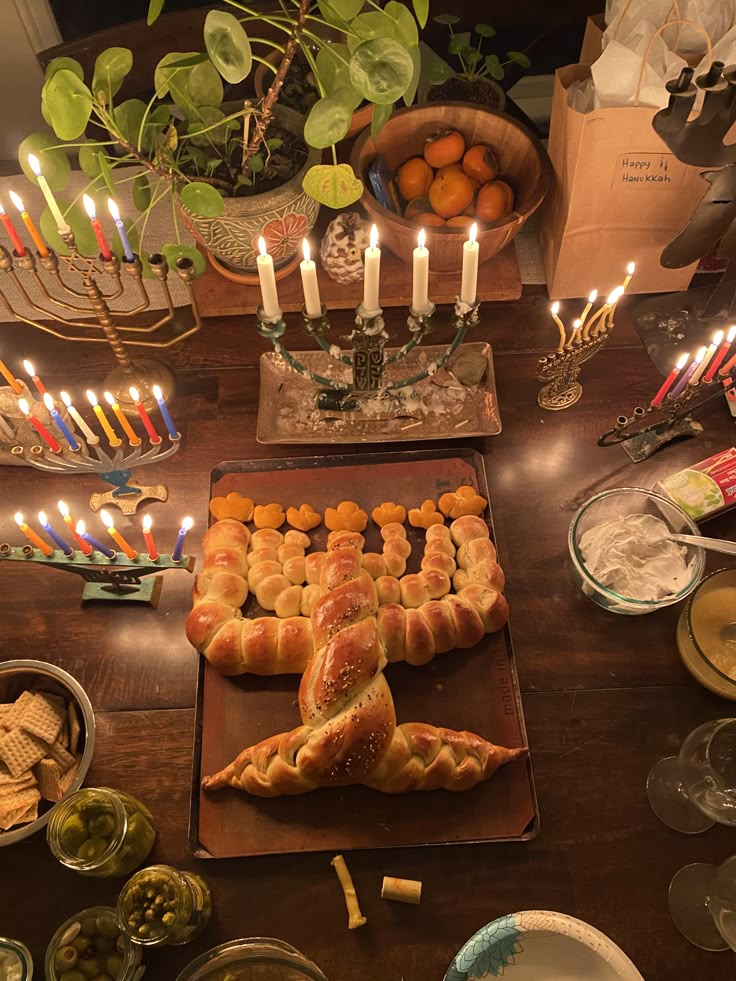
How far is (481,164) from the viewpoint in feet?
6.26

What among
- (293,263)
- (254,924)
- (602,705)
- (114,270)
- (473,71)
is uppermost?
(473,71)

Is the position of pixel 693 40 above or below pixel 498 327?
above

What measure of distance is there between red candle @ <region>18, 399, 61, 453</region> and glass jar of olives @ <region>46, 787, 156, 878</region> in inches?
31.1

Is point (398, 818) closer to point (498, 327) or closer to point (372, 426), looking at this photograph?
point (372, 426)

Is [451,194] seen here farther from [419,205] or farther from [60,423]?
[60,423]

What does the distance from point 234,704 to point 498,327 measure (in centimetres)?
118

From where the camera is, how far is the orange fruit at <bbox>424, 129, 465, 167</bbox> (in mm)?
1904

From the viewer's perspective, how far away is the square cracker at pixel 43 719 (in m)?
1.40

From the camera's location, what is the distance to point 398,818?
143cm

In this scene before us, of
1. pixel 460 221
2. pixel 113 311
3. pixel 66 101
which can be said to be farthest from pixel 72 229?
pixel 460 221

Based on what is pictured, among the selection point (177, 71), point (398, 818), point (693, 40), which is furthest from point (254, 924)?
point (693, 40)

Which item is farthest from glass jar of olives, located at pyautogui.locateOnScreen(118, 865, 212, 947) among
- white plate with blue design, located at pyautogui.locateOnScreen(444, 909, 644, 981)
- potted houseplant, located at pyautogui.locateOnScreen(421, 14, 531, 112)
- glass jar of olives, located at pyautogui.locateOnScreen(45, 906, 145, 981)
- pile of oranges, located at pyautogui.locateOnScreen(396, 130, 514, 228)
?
potted houseplant, located at pyautogui.locateOnScreen(421, 14, 531, 112)

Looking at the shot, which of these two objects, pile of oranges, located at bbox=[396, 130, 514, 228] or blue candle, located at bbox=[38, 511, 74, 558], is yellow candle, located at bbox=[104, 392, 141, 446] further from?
pile of oranges, located at bbox=[396, 130, 514, 228]

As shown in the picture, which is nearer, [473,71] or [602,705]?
[602,705]
